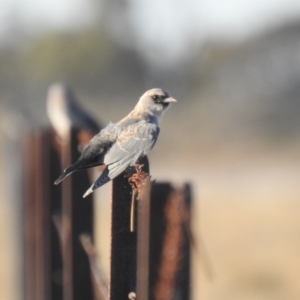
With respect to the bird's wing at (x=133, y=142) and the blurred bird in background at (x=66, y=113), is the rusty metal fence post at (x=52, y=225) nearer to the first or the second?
the bird's wing at (x=133, y=142)

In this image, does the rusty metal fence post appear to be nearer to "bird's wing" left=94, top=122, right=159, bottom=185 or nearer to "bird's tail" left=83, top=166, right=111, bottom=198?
"bird's wing" left=94, top=122, right=159, bottom=185


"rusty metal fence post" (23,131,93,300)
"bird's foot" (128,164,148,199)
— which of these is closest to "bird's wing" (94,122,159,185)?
"rusty metal fence post" (23,131,93,300)

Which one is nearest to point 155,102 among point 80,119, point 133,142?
point 133,142

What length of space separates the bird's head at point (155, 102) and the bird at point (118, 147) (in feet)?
0.90

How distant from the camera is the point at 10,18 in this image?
3934 centimetres

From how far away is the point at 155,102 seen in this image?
576 cm

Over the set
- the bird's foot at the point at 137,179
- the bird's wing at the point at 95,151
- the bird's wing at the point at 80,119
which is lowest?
the bird's foot at the point at 137,179

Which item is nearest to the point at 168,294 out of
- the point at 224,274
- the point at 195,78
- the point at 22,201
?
the point at 22,201

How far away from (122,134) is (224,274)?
20.4ft


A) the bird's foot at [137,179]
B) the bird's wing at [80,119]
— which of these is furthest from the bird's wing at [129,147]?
the bird's wing at [80,119]

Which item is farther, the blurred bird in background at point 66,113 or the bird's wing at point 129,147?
the blurred bird in background at point 66,113

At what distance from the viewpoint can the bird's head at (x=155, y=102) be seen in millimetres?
5629

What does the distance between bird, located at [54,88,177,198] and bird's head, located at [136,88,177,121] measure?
0.28 m

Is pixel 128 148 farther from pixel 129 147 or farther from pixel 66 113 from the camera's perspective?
pixel 66 113
